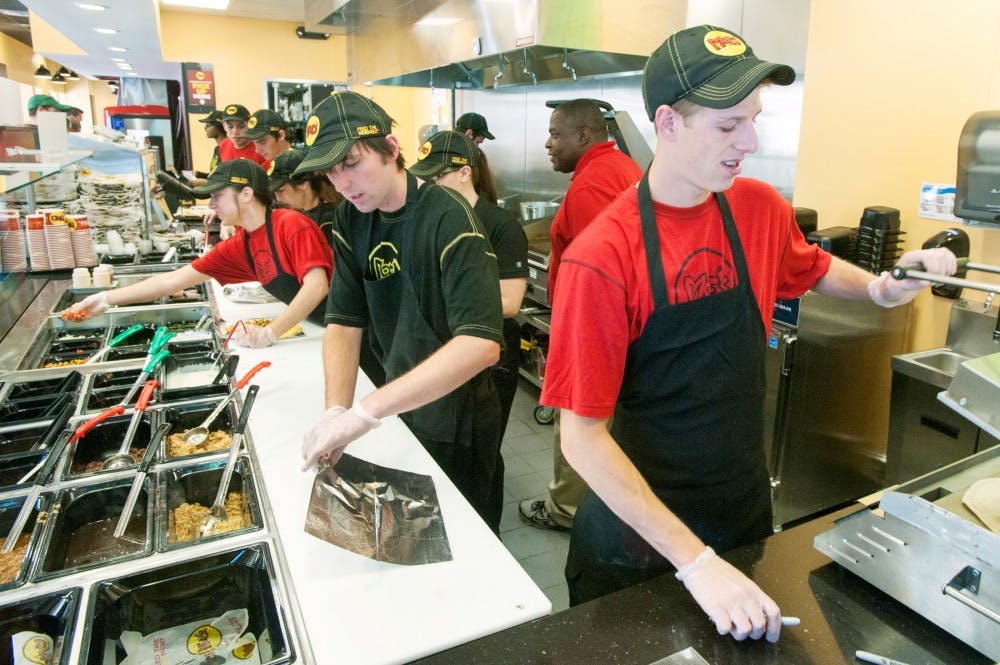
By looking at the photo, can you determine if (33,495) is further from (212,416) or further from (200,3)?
(200,3)

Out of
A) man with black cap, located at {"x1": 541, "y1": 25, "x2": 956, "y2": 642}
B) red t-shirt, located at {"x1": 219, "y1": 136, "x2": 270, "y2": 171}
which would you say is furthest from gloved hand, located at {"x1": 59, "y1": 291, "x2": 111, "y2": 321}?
red t-shirt, located at {"x1": 219, "y1": 136, "x2": 270, "y2": 171}

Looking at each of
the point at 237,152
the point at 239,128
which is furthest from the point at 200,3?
the point at 239,128

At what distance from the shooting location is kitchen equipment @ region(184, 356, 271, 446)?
1.78 metres

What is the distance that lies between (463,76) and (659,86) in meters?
3.83

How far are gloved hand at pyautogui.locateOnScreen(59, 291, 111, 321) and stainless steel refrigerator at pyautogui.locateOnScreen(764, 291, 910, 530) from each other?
8.86ft

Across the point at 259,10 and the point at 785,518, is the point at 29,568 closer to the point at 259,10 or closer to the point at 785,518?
the point at 785,518

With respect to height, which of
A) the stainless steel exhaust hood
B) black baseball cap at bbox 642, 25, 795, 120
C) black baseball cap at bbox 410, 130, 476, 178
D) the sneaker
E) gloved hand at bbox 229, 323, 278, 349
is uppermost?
the stainless steel exhaust hood

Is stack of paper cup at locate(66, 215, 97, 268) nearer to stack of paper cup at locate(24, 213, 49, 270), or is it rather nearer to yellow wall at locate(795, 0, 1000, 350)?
stack of paper cup at locate(24, 213, 49, 270)

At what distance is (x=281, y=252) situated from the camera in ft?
8.71

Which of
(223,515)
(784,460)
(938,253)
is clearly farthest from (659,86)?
(784,460)

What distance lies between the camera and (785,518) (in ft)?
9.44

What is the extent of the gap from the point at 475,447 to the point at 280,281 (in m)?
1.24

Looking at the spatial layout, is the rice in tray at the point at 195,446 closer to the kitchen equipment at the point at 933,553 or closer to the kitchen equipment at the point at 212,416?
the kitchen equipment at the point at 212,416

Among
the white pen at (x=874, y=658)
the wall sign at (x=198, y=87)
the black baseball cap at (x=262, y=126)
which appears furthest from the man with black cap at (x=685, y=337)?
the wall sign at (x=198, y=87)
